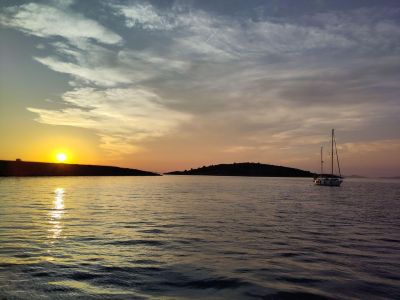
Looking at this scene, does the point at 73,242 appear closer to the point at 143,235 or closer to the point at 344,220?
the point at 143,235

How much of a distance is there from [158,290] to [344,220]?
104 ft

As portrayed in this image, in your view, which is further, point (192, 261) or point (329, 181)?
point (329, 181)

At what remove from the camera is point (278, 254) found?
798 inches

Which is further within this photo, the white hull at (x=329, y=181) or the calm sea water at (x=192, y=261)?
the white hull at (x=329, y=181)

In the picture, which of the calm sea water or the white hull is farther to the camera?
the white hull

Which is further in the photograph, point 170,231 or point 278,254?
point 170,231

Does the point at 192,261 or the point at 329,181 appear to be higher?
the point at 329,181

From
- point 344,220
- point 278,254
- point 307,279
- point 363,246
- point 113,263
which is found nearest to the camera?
point 307,279

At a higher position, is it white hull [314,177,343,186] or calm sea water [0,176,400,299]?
white hull [314,177,343,186]

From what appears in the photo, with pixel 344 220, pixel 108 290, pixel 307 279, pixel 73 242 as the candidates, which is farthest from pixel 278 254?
pixel 344 220

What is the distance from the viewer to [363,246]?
23984 millimetres

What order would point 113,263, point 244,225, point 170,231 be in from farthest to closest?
1. point 244,225
2. point 170,231
3. point 113,263

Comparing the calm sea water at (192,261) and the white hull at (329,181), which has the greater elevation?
the white hull at (329,181)

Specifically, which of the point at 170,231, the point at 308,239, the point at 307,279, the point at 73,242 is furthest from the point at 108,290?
the point at 308,239
